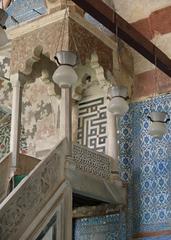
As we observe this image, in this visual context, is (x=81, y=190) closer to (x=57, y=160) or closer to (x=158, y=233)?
(x=57, y=160)

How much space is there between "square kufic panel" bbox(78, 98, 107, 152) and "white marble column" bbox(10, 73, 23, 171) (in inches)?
44.1

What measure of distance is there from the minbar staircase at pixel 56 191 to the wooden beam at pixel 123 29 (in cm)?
133

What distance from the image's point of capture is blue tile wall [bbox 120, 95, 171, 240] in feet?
22.2

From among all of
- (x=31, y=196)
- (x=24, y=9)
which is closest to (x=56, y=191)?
(x=31, y=196)

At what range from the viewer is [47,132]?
7891 mm

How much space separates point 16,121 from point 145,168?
5.53 ft

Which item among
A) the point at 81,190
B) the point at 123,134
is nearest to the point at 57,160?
the point at 81,190

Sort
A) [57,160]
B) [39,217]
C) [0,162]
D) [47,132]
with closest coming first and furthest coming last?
[39,217] < [57,160] < [0,162] < [47,132]

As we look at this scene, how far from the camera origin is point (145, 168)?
23.1 feet

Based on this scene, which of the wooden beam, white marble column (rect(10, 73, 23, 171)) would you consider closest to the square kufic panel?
white marble column (rect(10, 73, 23, 171))

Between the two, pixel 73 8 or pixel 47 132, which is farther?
pixel 47 132

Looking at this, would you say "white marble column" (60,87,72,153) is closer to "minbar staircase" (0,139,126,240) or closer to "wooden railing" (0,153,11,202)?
"minbar staircase" (0,139,126,240)

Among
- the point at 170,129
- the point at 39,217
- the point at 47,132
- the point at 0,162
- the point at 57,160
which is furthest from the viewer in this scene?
the point at 47,132

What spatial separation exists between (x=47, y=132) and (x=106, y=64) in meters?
1.45
